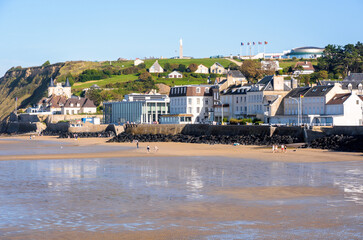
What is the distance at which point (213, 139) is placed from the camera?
2842 inches

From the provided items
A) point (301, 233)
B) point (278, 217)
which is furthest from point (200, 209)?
point (301, 233)

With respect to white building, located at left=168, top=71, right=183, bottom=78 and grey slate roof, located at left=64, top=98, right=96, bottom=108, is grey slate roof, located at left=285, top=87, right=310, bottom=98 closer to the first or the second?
grey slate roof, located at left=64, top=98, right=96, bottom=108

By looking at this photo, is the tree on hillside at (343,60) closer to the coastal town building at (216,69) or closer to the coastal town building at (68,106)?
the coastal town building at (216,69)

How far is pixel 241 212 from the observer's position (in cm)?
2594

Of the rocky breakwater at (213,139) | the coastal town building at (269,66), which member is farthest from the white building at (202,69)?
the rocky breakwater at (213,139)

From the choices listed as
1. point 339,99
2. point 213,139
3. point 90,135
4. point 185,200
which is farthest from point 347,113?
point 90,135

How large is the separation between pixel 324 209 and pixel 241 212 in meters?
4.13

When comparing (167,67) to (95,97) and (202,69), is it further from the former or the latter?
(95,97)

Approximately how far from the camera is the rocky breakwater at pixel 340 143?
54.3m

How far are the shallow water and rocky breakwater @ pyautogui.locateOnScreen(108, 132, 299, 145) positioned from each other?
1742 cm

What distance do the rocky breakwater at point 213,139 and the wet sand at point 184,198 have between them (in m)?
12.4

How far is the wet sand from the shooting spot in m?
22.4

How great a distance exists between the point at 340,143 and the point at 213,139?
66.5 ft

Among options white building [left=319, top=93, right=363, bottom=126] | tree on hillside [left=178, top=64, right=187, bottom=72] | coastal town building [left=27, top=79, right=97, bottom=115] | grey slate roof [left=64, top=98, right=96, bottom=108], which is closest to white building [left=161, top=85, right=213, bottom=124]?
white building [left=319, top=93, right=363, bottom=126]
